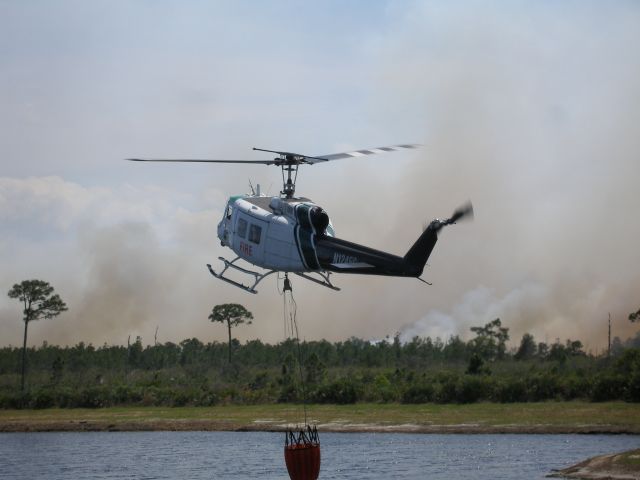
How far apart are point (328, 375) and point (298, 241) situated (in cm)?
6225

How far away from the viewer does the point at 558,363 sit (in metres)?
97.5

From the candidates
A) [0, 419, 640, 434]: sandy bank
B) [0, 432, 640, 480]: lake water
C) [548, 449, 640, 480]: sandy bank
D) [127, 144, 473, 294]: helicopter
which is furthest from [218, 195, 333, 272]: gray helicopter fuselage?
[0, 419, 640, 434]: sandy bank

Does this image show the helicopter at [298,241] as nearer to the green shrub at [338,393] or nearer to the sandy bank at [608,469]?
the sandy bank at [608,469]

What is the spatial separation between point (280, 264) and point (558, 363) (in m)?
63.0

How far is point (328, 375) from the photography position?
327 ft

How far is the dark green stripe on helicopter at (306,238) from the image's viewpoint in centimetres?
3828

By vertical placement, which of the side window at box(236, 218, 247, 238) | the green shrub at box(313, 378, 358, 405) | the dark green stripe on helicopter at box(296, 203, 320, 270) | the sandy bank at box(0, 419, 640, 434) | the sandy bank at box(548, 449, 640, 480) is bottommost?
the sandy bank at box(548, 449, 640, 480)

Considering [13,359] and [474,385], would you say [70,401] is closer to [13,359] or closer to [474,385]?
[474,385]

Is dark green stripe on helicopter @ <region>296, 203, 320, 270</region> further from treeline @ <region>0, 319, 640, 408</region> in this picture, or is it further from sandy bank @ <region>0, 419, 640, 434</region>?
sandy bank @ <region>0, 419, 640, 434</region>

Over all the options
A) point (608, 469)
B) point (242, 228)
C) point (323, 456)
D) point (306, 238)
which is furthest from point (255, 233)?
point (323, 456)

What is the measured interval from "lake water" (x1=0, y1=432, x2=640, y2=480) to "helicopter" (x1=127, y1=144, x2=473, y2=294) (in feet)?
42.6

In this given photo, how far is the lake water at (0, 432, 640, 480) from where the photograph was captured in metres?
49.9

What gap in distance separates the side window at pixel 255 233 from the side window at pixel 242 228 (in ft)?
1.51

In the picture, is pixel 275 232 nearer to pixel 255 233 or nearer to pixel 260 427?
pixel 255 233
